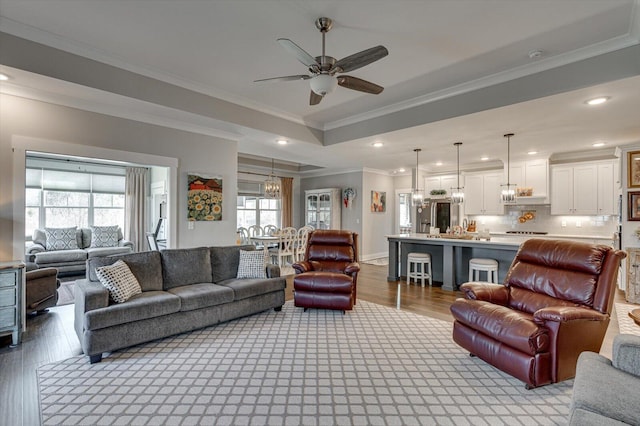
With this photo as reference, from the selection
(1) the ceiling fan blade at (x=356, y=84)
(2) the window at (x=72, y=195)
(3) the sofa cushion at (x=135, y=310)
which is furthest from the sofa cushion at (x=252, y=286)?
(2) the window at (x=72, y=195)

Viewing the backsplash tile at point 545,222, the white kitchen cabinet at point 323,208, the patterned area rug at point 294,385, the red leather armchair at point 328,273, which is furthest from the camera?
the white kitchen cabinet at point 323,208

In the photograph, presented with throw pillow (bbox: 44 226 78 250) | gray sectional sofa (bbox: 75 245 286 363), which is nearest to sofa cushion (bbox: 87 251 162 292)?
gray sectional sofa (bbox: 75 245 286 363)

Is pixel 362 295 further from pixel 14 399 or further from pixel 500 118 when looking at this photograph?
pixel 14 399

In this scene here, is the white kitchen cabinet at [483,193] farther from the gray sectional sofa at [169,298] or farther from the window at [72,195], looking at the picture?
the window at [72,195]

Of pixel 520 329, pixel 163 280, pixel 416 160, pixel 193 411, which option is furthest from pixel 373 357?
pixel 416 160

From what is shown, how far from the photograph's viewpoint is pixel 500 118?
13.6 feet

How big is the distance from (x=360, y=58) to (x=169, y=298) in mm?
2877

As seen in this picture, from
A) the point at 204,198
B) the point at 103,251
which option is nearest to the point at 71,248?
the point at 103,251

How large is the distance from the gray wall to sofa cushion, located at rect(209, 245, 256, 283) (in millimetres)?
1173

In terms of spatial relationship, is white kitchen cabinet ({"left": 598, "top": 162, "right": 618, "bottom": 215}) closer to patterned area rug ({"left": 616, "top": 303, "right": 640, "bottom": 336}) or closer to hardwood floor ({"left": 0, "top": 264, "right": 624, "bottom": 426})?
hardwood floor ({"left": 0, "top": 264, "right": 624, "bottom": 426})

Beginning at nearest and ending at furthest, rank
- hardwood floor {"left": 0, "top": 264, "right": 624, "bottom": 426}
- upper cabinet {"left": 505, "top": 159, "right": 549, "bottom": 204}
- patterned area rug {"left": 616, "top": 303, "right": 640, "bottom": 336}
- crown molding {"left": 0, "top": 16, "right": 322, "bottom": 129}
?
hardwood floor {"left": 0, "top": 264, "right": 624, "bottom": 426} < crown molding {"left": 0, "top": 16, "right": 322, "bottom": 129} < patterned area rug {"left": 616, "top": 303, "right": 640, "bottom": 336} < upper cabinet {"left": 505, "top": 159, "right": 549, "bottom": 204}

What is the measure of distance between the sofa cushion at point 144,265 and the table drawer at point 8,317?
0.74 meters

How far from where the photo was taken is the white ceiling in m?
2.58

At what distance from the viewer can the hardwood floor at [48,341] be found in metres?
2.12
